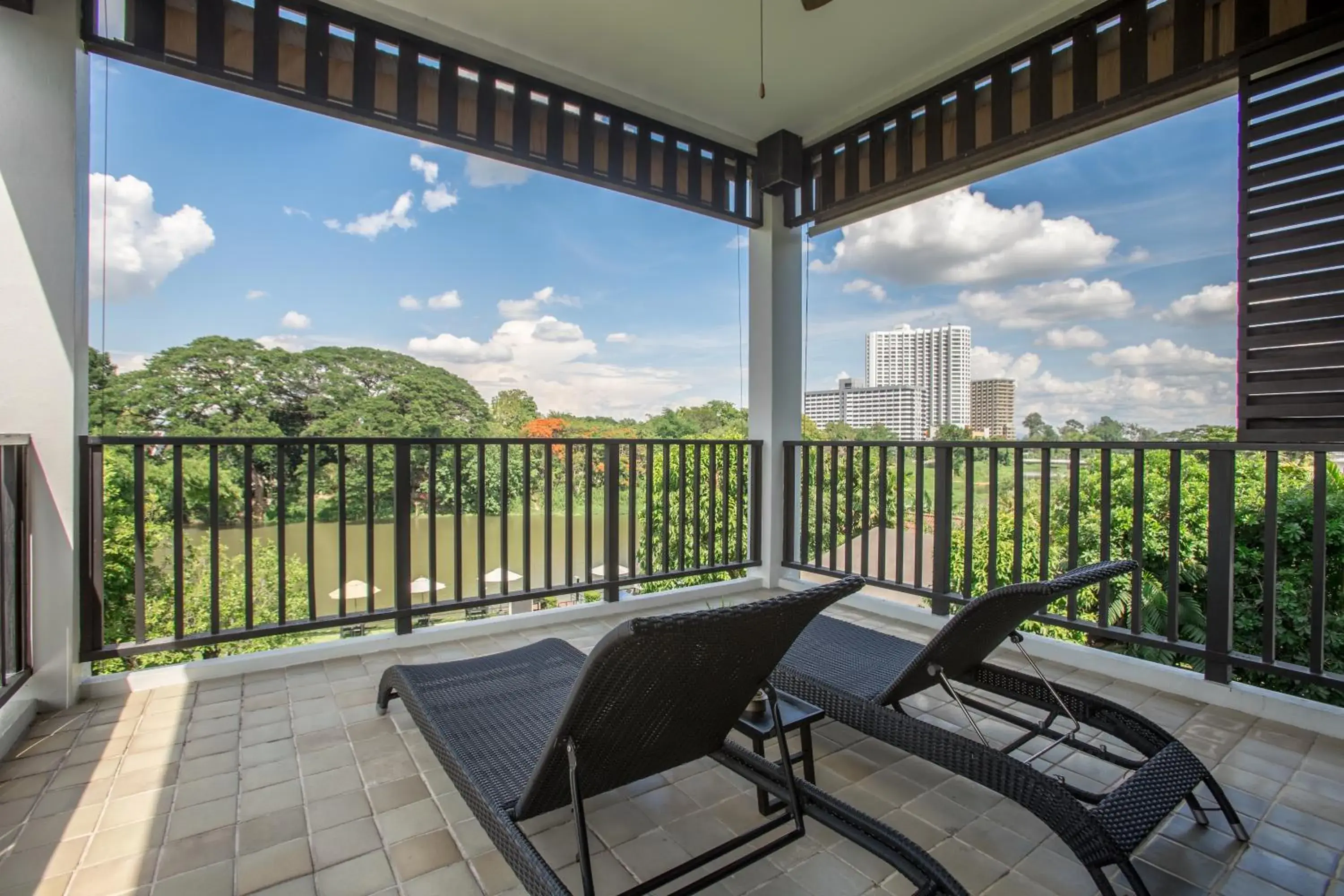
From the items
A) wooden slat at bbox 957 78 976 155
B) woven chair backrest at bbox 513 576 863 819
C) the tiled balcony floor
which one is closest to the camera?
woven chair backrest at bbox 513 576 863 819

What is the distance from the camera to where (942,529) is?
3600 mm

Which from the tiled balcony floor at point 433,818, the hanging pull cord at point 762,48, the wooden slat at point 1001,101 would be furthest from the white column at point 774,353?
the tiled balcony floor at point 433,818

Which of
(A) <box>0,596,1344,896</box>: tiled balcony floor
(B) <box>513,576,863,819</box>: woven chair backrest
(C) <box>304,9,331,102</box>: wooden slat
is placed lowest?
(A) <box>0,596,1344,896</box>: tiled balcony floor

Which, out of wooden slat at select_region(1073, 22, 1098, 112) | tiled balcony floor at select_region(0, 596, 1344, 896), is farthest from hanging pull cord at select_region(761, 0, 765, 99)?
tiled balcony floor at select_region(0, 596, 1344, 896)

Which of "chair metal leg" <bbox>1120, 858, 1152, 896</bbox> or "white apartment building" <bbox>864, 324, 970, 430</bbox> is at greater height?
"white apartment building" <bbox>864, 324, 970, 430</bbox>

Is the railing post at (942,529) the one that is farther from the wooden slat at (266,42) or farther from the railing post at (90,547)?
the railing post at (90,547)

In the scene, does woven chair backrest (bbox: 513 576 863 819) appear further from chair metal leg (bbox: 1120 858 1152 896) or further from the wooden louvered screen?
the wooden louvered screen

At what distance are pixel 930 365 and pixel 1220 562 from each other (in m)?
2.70

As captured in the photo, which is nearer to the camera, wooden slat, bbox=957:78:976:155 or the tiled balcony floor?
the tiled balcony floor

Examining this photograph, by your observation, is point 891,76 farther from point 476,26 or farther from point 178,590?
point 178,590

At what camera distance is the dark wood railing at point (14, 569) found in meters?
2.16

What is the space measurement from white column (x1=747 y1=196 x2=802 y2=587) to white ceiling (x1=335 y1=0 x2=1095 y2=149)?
90cm

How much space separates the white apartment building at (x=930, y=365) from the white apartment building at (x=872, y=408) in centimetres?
7

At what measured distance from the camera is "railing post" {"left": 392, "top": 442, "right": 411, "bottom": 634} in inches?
125
